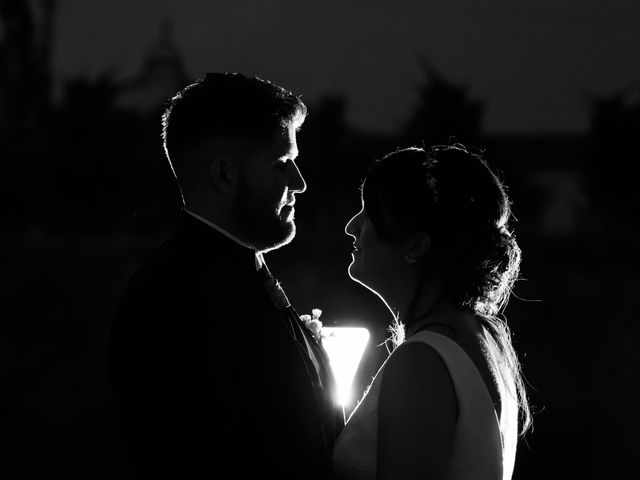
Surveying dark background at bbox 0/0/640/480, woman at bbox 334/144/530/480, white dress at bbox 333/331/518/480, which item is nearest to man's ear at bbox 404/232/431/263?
woman at bbox 334/144/530/480

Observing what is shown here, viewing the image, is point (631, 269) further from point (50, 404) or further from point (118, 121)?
point (118, 121)


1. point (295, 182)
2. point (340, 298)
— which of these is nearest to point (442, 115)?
point (340, 298)

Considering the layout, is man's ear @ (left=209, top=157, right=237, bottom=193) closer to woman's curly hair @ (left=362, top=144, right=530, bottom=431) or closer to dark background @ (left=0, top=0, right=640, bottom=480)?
woman's curly hair @ (left=362, top=144, right=530, bottom=431)

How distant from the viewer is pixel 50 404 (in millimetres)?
8820

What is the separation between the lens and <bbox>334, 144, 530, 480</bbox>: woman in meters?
2.08

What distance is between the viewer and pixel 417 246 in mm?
2359

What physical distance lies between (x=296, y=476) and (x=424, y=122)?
29.8ft

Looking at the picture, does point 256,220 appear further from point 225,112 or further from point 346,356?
point 346,356

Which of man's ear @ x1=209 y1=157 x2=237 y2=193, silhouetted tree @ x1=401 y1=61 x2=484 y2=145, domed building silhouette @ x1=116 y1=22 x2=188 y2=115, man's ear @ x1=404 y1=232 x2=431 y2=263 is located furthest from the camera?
domed building silhouette @ x1=116 y1=22 x2=188 y2=115

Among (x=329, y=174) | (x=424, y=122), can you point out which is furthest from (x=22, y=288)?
(x=424, y=122)

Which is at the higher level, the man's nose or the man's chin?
the man's nose

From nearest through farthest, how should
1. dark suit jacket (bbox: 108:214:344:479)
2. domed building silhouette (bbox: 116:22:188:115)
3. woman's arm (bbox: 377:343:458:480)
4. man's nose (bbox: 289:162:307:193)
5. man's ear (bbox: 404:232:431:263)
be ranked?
woman's arm (bbox: 377:343:458:480)
dark suit jacket (bbox: 108:214:344:479)
man's ear (bbox: 404:232:431:263)
man's nose (bbox: 289:162:307:193)
domed building silhouette (bbox: 116:22:188:115)

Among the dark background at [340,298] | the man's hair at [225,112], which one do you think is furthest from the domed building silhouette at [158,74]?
the man's hair at [225,112]

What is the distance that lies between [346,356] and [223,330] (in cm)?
54
